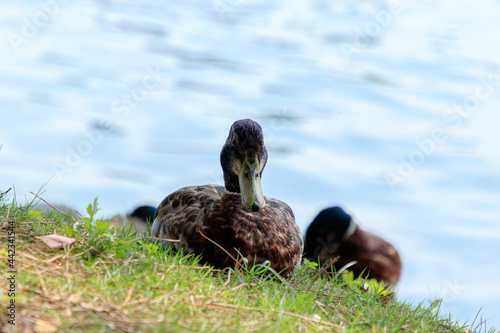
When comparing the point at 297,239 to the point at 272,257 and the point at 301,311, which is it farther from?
the point at 301,311

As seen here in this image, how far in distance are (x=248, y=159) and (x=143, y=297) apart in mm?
1540

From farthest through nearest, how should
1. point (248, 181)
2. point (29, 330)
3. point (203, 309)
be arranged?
point (248, 181)
point (203, 309)
point (29, 330)

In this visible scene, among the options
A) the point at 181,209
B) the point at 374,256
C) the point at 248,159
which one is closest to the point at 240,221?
the point at 248,159

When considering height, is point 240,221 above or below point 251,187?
below

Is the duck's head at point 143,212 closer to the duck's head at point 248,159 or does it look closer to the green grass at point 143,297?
the duck's head at point 248,159

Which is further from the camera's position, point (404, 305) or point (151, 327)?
point (404, 305)

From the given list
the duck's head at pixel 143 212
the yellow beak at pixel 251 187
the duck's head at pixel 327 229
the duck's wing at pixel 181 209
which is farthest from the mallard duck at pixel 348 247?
the yellow beak at pixel 251 187

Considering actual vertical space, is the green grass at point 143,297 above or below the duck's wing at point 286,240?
below

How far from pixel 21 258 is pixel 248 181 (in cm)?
157

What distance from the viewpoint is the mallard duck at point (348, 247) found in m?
7.54

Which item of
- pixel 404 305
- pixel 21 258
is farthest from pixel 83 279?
pixel 404 305

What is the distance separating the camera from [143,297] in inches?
114

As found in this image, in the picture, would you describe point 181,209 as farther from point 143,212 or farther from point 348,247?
point 348,247

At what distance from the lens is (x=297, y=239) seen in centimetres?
447
